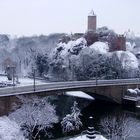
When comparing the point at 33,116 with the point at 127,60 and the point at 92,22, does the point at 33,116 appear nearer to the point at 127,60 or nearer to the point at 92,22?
the point at 127,60

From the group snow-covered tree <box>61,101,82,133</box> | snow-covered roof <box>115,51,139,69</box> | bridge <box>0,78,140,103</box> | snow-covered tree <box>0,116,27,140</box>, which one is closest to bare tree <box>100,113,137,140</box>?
snow-covered tree <box>61,101,82,133</box>

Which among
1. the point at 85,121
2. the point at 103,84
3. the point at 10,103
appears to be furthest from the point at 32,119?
the point at 103,84

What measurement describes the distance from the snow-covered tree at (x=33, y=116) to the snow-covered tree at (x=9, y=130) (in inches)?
34.5

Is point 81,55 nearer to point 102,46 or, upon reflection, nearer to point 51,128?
point 102,46

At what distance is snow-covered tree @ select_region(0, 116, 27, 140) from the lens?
103 feet

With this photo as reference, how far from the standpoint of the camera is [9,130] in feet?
108

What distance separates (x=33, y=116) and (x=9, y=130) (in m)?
3.73

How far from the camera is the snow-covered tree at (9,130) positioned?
31.3m

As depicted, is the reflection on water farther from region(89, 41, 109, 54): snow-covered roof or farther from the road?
region(89, 41, 109, 54): snow-covered roof

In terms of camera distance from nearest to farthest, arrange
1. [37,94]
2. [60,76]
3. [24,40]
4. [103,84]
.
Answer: [37,94] → [103,84] → [60,76] → [24,40]

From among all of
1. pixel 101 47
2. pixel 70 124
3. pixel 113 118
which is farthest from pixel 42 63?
pixel 70 124

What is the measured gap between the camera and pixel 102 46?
82.0m

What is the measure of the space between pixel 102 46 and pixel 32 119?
4958cm

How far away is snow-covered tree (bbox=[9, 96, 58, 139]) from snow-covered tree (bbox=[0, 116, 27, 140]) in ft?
2.88
